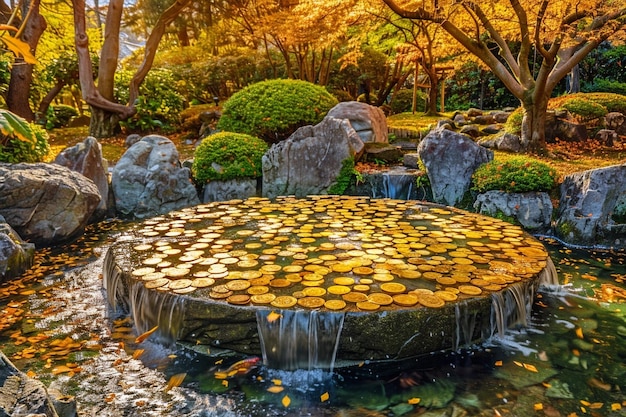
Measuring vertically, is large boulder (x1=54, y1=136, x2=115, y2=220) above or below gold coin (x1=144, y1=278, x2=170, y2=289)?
above

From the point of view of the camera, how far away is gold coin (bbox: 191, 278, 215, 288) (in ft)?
12.5

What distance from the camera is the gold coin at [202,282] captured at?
150 inches

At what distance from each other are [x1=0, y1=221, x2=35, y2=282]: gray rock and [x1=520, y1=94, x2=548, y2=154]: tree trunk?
9571mm

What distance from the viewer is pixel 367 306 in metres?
3.43

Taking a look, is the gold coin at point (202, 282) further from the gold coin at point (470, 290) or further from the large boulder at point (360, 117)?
the large boulder at point (360, 117)

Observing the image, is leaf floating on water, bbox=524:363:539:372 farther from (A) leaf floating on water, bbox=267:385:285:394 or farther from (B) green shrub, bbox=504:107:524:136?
(B) green shrub, bbox=504:107:524:136

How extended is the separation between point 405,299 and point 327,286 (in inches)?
26.6

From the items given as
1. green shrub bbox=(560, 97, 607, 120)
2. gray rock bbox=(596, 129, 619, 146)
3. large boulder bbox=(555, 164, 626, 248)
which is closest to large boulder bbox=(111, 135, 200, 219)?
large boulder bbox=(555, 164, 626, 248)

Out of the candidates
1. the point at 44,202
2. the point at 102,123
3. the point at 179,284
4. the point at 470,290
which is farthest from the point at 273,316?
the point at 102,123

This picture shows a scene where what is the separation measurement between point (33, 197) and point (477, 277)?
5866mm

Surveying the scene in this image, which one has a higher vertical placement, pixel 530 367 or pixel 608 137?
pixel 608 137

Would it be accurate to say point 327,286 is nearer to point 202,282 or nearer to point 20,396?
point 202,282

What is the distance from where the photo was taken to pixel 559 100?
12492 millimetres

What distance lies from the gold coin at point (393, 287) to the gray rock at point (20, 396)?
2.51 meters
